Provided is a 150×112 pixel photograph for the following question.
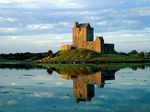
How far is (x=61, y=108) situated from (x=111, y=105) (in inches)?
149

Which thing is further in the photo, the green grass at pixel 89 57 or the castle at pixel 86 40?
the castle at pixel 86 40

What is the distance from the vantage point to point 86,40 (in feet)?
467

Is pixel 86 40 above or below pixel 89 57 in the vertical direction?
above

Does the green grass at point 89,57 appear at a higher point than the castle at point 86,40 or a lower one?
lower

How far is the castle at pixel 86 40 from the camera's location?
13675 cm

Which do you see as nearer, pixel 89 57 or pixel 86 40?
pixel 89 57

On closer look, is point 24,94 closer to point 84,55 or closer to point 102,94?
point 102,94

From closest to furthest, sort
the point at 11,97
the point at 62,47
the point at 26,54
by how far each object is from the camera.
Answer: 1. the point at 11,97
2. the point at 62,47
3. the point at 26,54

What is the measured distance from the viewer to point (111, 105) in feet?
92.8

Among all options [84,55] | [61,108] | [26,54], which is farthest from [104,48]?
[61,108]

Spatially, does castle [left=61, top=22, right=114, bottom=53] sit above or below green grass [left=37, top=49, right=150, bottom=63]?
above

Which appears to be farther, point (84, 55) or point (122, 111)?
point (84, 55)

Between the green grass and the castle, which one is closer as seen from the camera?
the green grass

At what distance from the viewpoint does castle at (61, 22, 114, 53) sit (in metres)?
137
